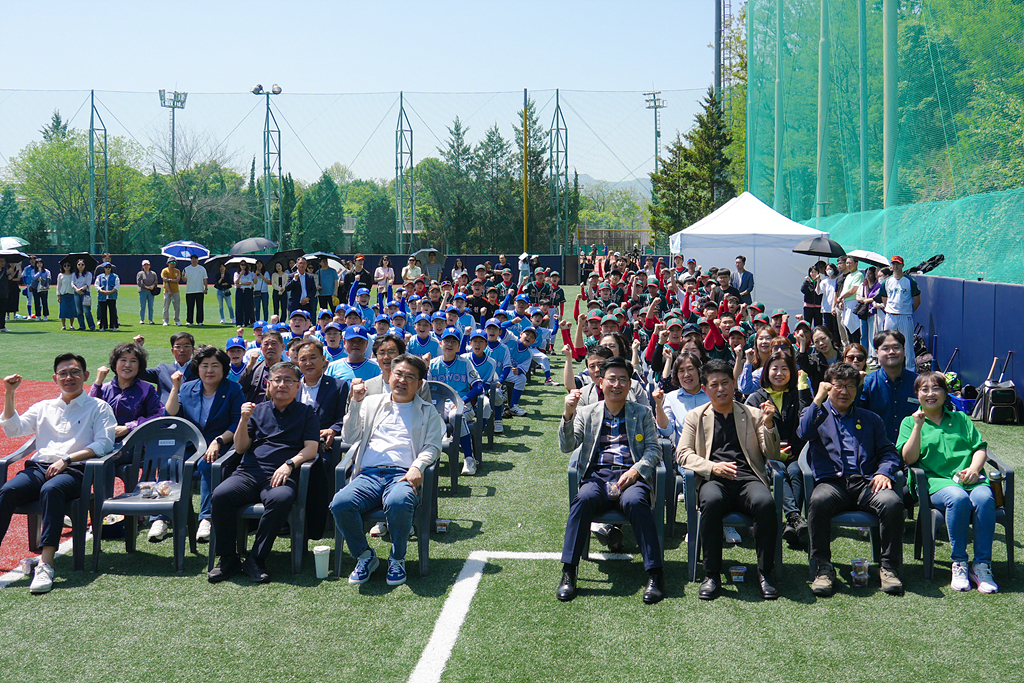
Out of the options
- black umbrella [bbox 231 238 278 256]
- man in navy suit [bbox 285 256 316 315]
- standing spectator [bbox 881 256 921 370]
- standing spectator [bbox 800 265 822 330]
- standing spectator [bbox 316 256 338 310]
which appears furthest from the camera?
black umbrella [bbox 231 238 278 256]

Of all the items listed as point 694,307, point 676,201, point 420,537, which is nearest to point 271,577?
point 420,537

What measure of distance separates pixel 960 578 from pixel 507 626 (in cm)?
281

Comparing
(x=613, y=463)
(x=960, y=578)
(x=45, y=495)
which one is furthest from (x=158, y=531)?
(x=960, y=578)

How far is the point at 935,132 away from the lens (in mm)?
14156

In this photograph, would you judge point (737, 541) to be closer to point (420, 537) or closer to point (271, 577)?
point (420, 537)

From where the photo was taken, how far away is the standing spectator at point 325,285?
22.7m

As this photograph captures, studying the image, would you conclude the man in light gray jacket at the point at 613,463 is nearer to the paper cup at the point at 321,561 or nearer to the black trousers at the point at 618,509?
the black trousers at the point at 618,509

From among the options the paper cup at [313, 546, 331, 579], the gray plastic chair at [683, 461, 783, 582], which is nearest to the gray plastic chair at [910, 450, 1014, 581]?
the gray plastic chair at [683, 461, 783, 582]

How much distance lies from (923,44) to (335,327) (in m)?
11.5

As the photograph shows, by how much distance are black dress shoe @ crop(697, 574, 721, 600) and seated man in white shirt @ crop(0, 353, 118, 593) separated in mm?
4057

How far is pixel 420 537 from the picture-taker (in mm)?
5512

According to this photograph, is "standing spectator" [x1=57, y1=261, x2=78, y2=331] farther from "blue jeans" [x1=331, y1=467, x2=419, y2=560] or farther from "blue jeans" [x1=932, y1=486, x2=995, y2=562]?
"blue jeans" [x1=932, y1=486, x2=995, y2=562]

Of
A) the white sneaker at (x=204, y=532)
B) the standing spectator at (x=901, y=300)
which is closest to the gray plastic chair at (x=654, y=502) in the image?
the white sneaker at (x=204, y=532)

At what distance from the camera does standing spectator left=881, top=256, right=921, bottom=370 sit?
12836 millimetres
